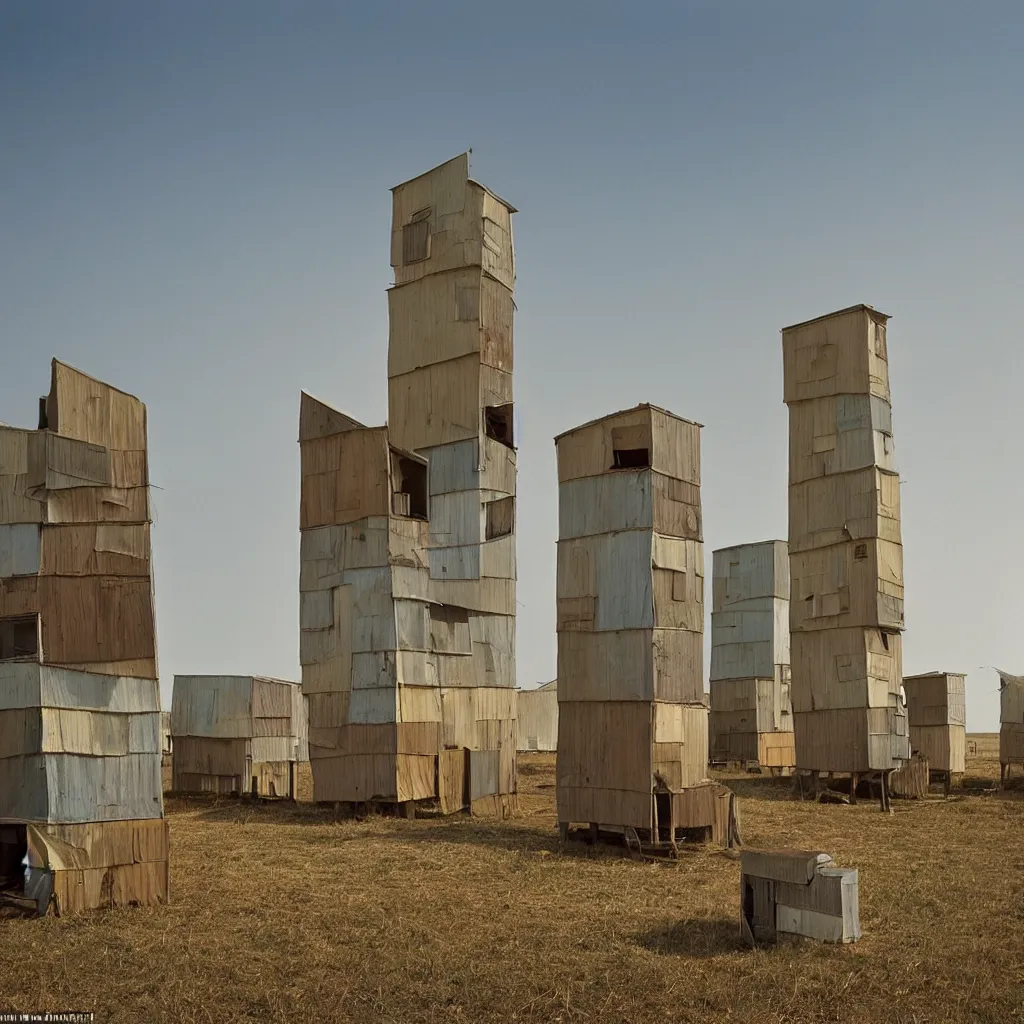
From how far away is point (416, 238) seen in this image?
1405 inches

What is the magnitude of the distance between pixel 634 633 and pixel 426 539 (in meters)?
8.86

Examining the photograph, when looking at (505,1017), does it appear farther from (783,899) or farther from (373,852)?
(373,852)

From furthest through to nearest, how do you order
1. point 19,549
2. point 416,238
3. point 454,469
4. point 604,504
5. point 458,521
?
point 416,238, point 454,469, point 458,521, point 604,504, point 19,549

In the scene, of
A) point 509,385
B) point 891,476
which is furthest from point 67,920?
point 891,476

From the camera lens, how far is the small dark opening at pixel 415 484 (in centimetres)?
3397

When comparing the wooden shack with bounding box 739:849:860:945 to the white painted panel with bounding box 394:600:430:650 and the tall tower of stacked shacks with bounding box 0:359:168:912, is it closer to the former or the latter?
the tall tower of stacked shacks with bounding box 0:359:168:912

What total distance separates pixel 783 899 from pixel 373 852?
34.2 ft

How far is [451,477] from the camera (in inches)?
1323

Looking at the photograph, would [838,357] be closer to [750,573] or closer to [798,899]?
[750,573]

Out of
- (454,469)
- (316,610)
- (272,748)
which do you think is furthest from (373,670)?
(272,748)

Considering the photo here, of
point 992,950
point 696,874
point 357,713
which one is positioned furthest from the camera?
point 357,713

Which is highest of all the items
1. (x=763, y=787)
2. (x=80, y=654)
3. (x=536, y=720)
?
(x=80, y=654)

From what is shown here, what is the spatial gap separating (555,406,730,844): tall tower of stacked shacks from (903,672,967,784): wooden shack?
59.0 ft

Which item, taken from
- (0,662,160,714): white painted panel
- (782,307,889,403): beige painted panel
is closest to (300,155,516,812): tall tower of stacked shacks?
(782,307,889,403): beige painted panel
